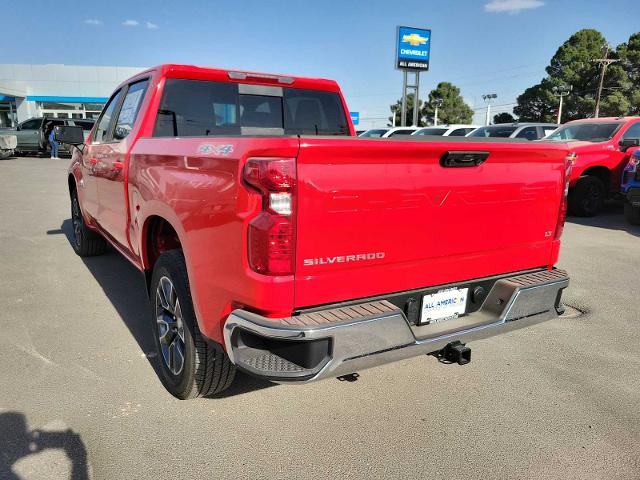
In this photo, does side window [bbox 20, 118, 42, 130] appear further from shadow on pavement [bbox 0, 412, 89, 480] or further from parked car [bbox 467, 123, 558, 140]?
shadow on pavement [bbox 0, 412, 89, 480]

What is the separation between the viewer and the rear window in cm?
376

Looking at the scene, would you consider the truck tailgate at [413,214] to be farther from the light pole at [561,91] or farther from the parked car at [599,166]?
the light pole at [561,91]

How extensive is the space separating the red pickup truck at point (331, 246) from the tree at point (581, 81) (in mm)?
47770

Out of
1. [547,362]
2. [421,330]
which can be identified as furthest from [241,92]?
[547,362]

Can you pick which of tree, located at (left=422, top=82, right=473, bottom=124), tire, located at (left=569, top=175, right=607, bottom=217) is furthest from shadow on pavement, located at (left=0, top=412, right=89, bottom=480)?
tree, located at (left=422, top=82, right=473, bottom=124)

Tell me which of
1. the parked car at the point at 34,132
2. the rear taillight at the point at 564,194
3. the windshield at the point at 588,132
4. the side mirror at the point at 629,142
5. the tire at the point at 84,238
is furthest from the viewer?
the parked car at the point at 34,132

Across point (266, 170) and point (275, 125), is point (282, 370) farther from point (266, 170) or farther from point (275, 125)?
point (275, 125)

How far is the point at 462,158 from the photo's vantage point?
2527 mm

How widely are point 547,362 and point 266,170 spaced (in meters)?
2.74

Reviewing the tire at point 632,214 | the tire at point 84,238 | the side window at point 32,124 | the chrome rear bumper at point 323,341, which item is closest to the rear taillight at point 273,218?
the chrome rear bumper at point 323,341

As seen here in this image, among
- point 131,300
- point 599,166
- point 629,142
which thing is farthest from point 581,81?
point 131,300

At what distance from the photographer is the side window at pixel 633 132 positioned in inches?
387

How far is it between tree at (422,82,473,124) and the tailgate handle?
73.0 m

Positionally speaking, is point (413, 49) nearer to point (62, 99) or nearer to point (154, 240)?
point (62, 99)
